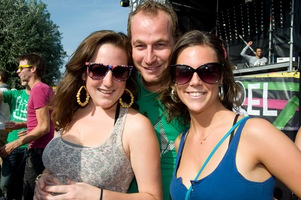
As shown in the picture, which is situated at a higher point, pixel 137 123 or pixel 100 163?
pixel 137 123

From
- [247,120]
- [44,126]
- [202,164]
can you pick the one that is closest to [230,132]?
[247,120]

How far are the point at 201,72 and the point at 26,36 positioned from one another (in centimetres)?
2055

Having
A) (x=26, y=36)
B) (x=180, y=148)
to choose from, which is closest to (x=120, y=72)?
(x=180, y=148)

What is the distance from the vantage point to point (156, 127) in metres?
1.99

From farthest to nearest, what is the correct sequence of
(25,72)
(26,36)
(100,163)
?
(26,36), (25,72), (100,163)

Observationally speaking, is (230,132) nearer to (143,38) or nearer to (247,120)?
(247,120)

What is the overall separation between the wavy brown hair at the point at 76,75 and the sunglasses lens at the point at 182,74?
13.4 inches

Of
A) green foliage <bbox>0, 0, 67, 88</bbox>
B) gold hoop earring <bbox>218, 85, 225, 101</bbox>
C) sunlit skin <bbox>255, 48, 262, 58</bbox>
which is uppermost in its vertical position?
green foliage <bbox>0, 0, 67, 88</bbox>

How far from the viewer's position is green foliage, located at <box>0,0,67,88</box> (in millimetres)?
18891

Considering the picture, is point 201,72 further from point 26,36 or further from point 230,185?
point 26,36

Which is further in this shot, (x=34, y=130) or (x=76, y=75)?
(x=34, y=130)

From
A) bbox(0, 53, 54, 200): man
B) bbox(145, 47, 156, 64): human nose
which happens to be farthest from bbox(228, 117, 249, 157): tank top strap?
bbox(0, 53, 54, 200): man

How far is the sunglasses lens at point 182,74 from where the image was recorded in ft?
5.40

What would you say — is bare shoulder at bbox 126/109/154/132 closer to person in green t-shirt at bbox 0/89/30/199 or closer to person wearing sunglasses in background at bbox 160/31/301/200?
person wearing sunglasses in background at bbox 160/31/301/200
